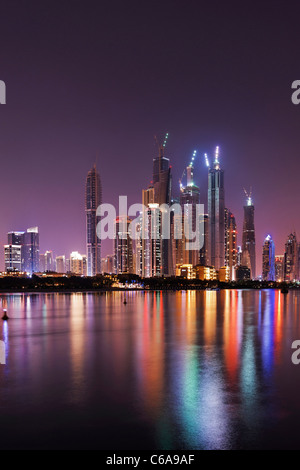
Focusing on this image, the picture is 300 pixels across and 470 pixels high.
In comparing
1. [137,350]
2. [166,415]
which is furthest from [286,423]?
[137,350]

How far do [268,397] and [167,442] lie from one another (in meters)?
6.18

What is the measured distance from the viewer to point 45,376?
18984 mm

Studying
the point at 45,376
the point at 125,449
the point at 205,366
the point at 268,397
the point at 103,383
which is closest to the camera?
the point at 125,449

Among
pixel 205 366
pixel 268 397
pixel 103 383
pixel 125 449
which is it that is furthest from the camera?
pixel 205 366

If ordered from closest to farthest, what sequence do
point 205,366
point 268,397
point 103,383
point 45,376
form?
point 268,397 < point 103,383 < point 45,376 < point 205,366

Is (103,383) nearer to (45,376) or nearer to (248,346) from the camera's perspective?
(45,376)
